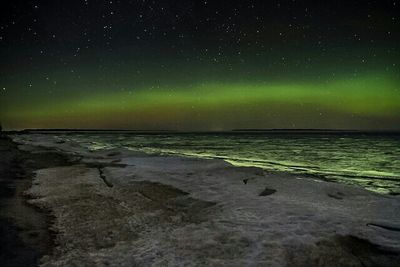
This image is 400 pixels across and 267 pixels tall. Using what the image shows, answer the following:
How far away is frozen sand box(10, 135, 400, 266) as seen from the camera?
5746 millimetres

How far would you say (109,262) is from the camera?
18.2ft

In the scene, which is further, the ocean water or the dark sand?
the ocean water

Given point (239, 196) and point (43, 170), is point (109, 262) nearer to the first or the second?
point (239, 196)

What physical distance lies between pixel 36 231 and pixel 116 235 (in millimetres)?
1686

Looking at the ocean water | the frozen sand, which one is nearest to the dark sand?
the frozen sand

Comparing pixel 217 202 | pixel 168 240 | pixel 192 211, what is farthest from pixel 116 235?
pixel 217 202

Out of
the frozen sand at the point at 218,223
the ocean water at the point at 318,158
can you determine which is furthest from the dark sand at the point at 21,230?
the ocean water at the point at 318,158

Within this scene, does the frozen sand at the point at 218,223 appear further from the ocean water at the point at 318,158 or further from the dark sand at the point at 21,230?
the ocean water at the point at 318,158

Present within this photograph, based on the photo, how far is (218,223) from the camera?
→ 7.50 meters

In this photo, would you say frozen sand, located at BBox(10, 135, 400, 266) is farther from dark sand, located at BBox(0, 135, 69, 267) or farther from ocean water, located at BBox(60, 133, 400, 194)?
ocean water, located at BBox(60, 133, 400, 194)

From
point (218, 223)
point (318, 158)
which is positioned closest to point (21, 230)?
point (218, 223)

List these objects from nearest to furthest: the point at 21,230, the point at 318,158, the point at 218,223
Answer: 1. the point at 21,230
2. the point at 218,223
3. the point at 318,158

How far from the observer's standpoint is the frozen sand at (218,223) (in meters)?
5.75

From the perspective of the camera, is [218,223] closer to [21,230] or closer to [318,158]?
[21,230]
